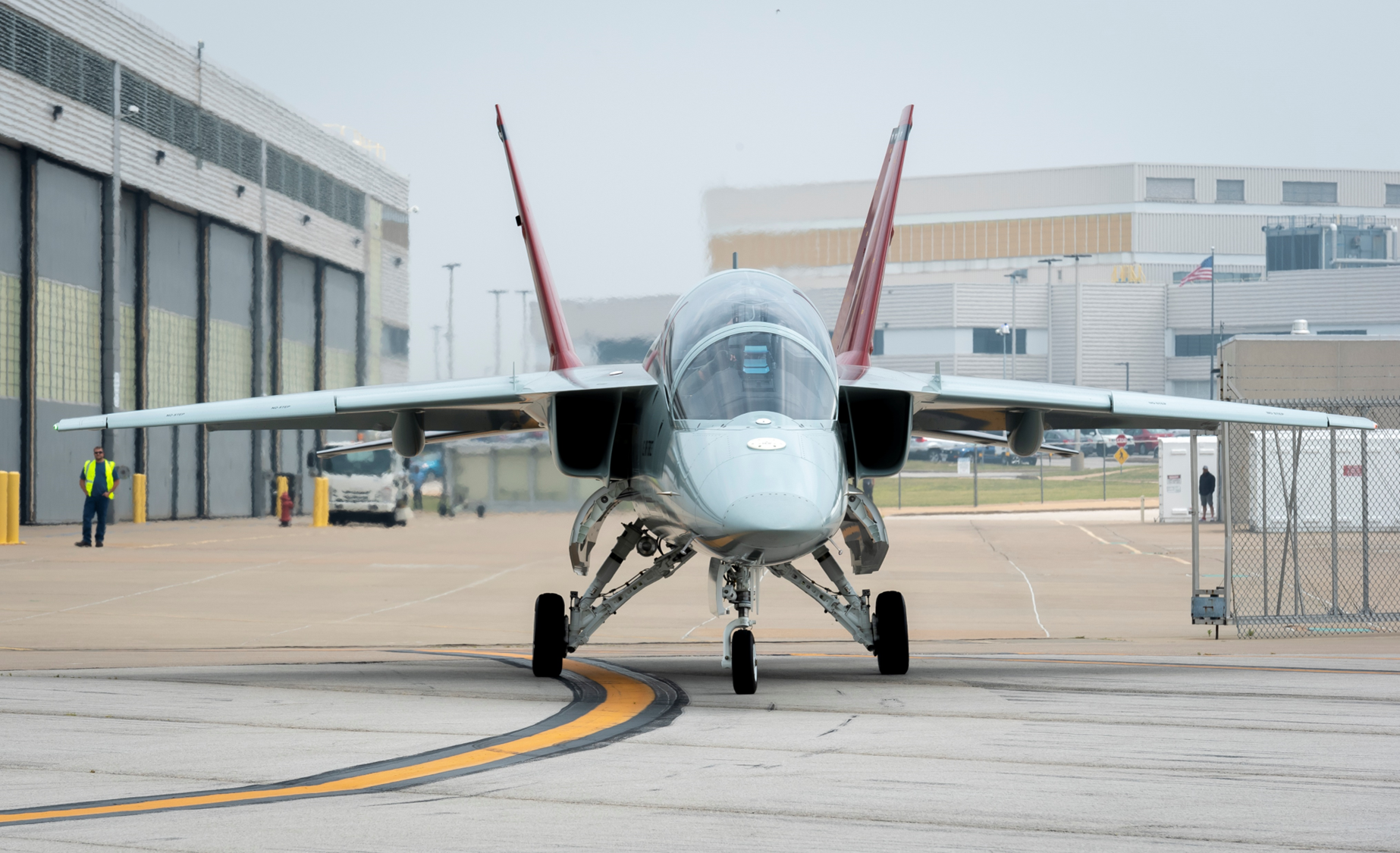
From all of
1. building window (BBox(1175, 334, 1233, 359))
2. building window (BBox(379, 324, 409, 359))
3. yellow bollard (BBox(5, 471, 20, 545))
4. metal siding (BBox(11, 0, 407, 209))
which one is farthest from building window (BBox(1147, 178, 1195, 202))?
yellow bollard (BBox(5, 471, 20, 545))

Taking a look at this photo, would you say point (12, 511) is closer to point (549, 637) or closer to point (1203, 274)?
point (549, 637)

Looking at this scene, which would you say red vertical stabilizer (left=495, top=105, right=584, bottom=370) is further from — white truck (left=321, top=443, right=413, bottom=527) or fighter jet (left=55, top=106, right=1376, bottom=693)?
white truck (left=321, top=443, right=413, bottom=527)

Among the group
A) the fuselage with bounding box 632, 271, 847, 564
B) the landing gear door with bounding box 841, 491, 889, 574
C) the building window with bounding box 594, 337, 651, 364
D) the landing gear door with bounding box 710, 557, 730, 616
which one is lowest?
the landing gear door with bounding box 710, 557, 730, 616

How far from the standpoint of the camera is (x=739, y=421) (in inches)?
363

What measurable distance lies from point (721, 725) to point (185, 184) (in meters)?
38.5

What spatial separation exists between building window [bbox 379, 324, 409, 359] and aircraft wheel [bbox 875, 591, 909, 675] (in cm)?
4996

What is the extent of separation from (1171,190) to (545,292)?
91702 millimetres

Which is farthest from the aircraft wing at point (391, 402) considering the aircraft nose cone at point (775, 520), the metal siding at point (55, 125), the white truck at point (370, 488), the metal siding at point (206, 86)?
the white truck at point (370, 488)

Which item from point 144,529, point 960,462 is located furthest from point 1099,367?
point 144,529

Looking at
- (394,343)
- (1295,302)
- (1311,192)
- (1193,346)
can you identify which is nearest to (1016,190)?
(1193,346)

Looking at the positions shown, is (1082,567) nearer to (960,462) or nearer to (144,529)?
(144,529)

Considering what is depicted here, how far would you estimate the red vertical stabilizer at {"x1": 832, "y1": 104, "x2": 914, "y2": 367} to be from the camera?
12.2 m

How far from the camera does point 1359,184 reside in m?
101

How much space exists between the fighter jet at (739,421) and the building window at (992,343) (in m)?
77.8
